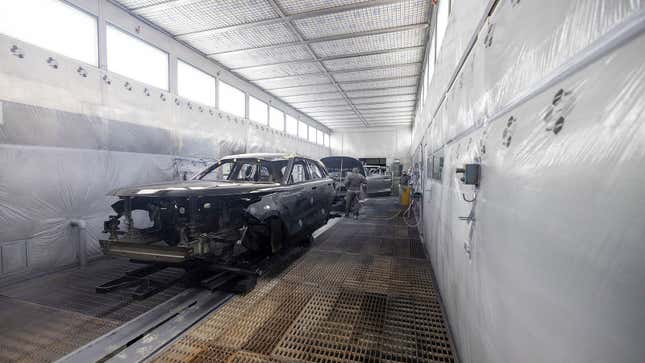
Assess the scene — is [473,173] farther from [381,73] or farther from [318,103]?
[318,103]

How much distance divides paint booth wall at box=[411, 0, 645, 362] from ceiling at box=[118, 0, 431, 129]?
4.28m

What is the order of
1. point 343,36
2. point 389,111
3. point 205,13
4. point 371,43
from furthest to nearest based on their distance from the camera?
point 389,111 → point 371,43 → point 343,36 → point 205,13

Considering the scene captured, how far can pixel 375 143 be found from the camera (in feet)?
55.5

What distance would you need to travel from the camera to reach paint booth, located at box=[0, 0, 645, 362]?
624 mm

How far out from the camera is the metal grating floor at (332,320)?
196 centimetres

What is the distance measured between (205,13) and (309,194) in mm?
3886

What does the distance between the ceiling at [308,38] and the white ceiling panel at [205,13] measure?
16 mm

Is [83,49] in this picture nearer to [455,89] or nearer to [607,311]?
[455,89]

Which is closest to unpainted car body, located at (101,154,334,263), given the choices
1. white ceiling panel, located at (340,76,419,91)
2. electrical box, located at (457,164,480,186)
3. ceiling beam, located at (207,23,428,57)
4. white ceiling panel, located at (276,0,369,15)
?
electrical box, located at (457,164,480,186)

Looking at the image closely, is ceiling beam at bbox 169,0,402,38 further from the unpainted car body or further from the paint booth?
the unpainted car body

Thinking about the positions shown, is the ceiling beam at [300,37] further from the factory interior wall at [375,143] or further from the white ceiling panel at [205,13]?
the factory interior wall at [375,143]

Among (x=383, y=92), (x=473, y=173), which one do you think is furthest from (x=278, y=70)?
(x=473, y=173)

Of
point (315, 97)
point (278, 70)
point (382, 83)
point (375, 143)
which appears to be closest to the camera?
point (278, 70)

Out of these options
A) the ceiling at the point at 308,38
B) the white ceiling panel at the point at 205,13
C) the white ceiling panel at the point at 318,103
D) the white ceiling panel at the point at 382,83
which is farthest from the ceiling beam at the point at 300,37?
the white ceiling panel at the point at 318,103
